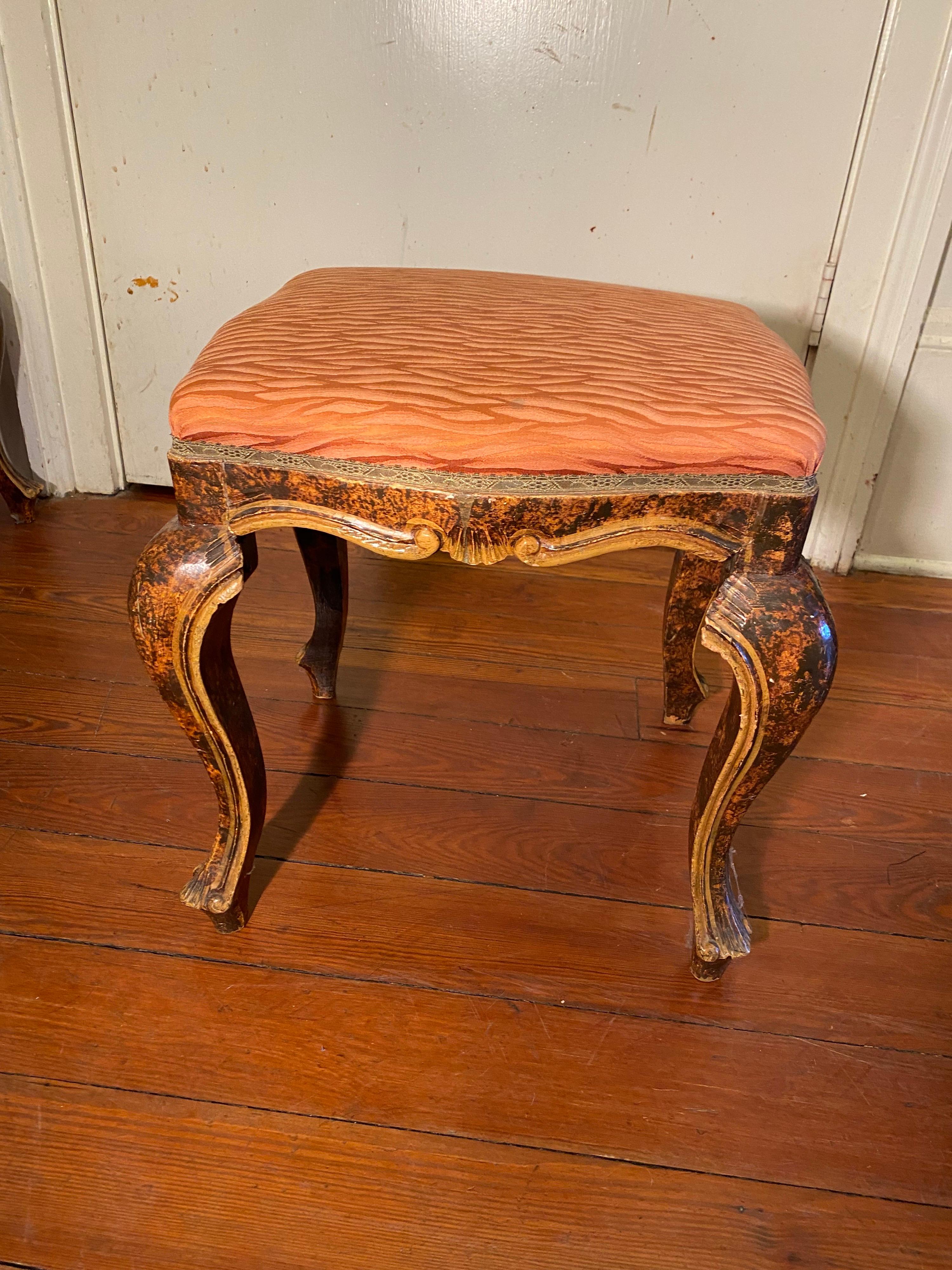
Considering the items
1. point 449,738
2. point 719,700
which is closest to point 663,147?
point 719,700

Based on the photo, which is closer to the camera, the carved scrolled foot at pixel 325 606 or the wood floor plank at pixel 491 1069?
the wood floor plank at pixel 491 1069

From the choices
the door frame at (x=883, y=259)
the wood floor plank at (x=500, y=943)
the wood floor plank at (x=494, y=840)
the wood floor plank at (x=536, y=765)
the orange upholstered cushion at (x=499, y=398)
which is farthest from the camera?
the door frame at (x=883, y=259)

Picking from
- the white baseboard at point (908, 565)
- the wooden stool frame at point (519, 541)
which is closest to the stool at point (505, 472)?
the wooden stool frame at point (519, 541)

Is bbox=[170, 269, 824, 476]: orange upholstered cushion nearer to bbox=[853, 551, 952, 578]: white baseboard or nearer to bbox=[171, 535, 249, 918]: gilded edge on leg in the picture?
bbox=[171, 535, 249, 918]: gilded edge on leg

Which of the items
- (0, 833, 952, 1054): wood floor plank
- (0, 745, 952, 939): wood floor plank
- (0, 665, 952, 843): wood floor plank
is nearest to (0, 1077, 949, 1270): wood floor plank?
(0, 833, 952, 1054): wood floor plank

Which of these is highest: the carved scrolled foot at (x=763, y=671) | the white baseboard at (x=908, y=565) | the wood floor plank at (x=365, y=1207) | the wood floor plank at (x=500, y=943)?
the carved scrolled foot at (x=763, y=671)

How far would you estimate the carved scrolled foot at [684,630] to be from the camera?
1.05m

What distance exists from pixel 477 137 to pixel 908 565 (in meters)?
0.98

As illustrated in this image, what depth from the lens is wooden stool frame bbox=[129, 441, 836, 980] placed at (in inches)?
26.1

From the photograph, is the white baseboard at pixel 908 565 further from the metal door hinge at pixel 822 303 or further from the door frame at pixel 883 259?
the metal door hinge at pixel 822 303

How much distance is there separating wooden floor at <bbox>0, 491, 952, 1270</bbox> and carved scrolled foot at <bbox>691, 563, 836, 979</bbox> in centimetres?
23

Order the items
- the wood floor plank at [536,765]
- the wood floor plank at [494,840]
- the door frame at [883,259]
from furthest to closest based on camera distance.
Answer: the door frame at [883,259] → the wood floor plank at [536,765] → the wood floor plank at [494,840]

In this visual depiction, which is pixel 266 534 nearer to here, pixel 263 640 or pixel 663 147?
pixel 263 640

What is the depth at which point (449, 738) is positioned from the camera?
45.3 inches
